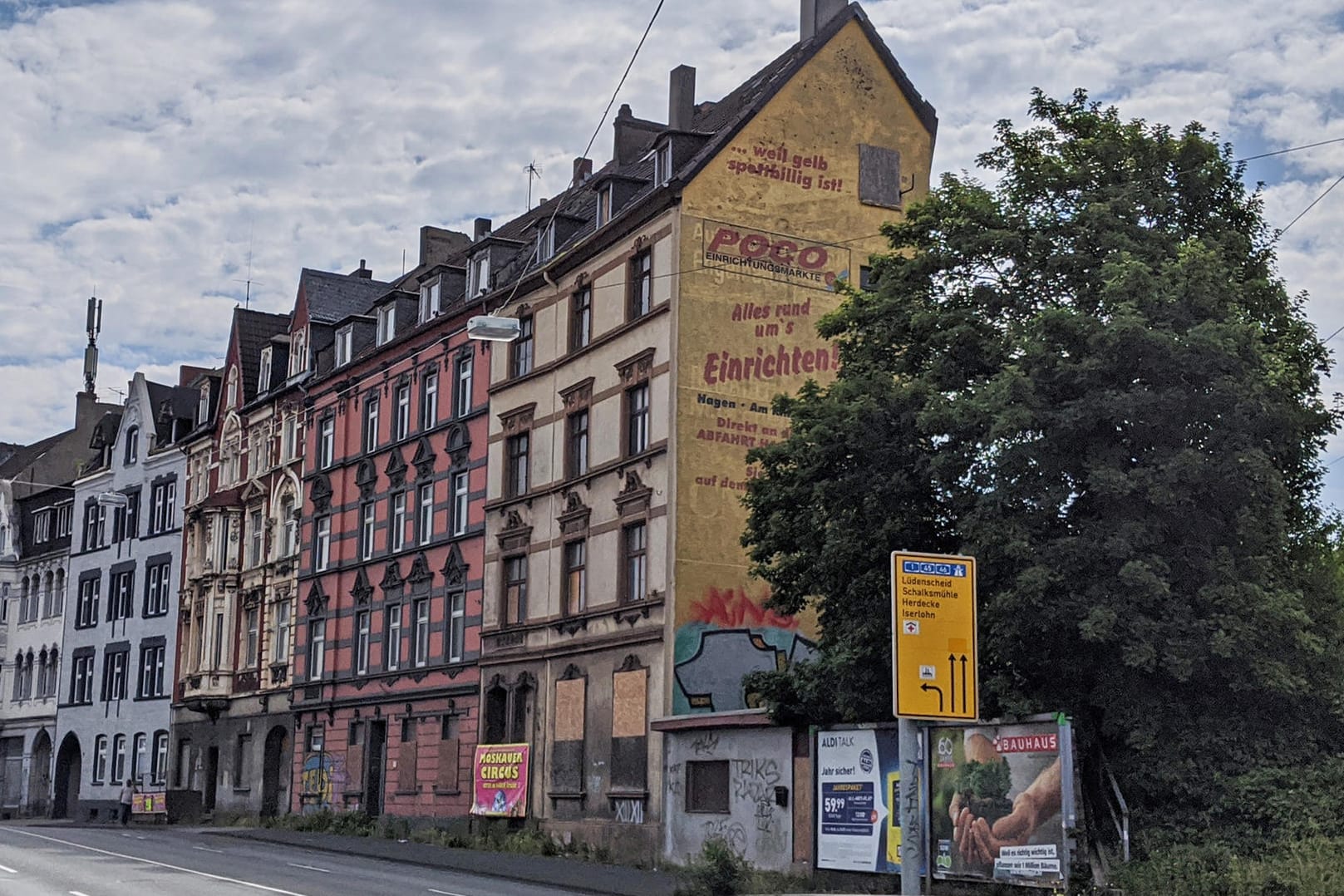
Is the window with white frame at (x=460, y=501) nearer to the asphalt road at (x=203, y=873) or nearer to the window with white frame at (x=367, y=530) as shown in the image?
the window with white frame at (x=367, y=530)

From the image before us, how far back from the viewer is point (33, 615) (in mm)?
75312

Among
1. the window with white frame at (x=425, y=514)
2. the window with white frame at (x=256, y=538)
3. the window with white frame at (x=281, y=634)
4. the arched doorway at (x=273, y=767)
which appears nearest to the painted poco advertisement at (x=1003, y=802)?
the window with white frame at (x=425, y=514)

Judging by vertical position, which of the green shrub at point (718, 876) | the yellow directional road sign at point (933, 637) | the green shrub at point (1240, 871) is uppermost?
the yellow directional road sign at point (933, 637)

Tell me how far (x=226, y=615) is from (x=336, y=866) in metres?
27.8

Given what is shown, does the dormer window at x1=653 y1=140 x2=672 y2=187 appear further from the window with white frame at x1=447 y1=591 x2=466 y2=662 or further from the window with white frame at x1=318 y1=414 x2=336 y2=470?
the window with white frame at x1=318 y1=414 x2=336 y2=470

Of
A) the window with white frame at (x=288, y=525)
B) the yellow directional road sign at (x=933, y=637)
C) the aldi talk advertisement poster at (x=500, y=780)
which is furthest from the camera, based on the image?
the window with white frame at (x=288, y=525)

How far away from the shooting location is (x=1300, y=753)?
22.8 m

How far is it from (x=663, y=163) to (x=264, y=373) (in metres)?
26.1

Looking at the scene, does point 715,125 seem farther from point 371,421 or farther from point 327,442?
point 327,442

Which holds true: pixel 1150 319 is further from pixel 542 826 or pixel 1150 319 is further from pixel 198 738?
pixel 198 738

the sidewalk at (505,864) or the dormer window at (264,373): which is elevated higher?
the dormer window at (264,373)

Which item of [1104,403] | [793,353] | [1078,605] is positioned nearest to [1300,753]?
[1078,605]

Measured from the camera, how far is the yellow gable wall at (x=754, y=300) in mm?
34531

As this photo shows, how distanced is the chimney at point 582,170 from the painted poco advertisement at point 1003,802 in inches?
1090
